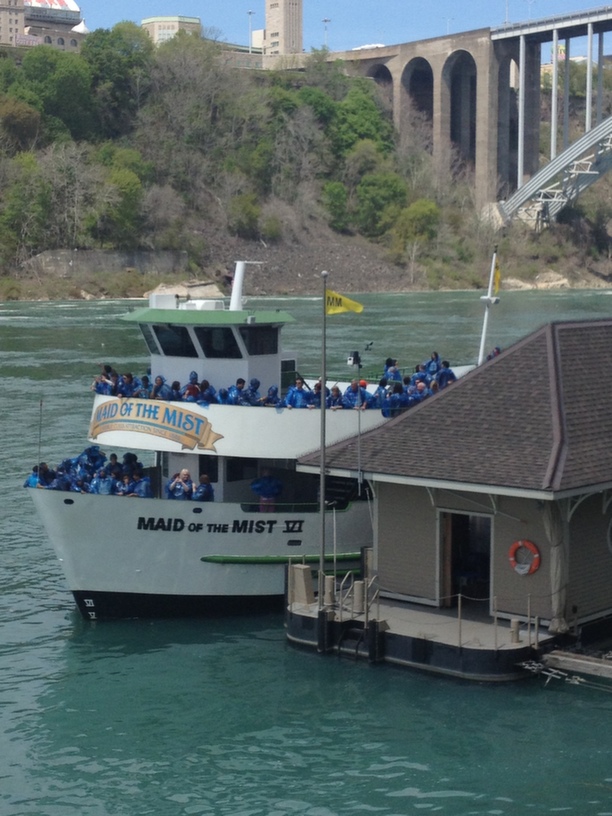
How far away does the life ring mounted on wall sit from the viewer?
17.6 m

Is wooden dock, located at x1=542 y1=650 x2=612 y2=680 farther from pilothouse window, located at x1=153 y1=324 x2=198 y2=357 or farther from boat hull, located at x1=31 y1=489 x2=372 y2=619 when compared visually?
pilothouse window, located at x1=153 y1=324 x2=198 y2=357

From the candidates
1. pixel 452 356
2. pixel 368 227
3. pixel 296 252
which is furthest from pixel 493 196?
pixel 452 356

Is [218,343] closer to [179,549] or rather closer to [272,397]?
[272,397]

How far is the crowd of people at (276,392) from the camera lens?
69.9 ft

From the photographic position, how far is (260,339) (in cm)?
2253

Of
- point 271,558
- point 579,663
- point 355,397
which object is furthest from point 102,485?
point 579,663

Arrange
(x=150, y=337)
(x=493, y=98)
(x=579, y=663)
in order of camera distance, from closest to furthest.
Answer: (x=579, y=663), (x=150, y=337), (x=493, y=98)

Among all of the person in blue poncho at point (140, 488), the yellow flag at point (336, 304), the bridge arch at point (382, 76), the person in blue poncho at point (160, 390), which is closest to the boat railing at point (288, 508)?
the person in blue poncho at point (140, 488)

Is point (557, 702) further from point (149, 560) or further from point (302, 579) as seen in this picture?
point (149, 560)

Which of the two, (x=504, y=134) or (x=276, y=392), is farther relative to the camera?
(x=504, y=134)

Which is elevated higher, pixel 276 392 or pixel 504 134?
pixel 504 134

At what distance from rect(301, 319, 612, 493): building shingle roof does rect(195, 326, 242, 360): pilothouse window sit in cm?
348

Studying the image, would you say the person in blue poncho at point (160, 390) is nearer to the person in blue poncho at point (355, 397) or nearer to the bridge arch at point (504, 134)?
the person in blue poncho at point (355, 397)

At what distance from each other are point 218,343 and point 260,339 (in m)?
0.69
